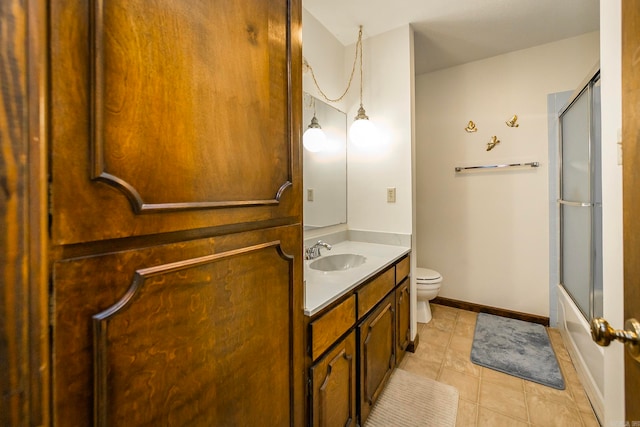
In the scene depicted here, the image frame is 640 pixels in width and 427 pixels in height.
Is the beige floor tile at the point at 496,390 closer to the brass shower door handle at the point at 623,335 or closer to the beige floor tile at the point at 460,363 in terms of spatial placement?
the beige floor tile at the point at 460,363

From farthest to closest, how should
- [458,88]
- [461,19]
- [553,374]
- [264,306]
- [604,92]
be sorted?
[458,88] < [461,19] < [553,374] < [604,92] < [264,306]

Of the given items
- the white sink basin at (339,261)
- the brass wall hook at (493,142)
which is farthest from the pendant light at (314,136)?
the brass wall hook at (493,142)

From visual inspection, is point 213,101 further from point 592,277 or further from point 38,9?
point 592,277

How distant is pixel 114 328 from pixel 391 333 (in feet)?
5.20

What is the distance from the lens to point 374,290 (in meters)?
1.48

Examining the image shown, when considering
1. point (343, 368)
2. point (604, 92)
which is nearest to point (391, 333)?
point (343, 368)

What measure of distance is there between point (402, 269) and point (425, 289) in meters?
0.74

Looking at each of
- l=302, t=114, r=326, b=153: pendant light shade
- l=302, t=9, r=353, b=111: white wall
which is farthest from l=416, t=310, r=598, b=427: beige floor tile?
l=302, t=9, r=353, b=111: white wall

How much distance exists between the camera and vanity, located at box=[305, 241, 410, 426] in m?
1.02

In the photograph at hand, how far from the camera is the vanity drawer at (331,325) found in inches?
39.3

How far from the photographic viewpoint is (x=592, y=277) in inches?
66.8

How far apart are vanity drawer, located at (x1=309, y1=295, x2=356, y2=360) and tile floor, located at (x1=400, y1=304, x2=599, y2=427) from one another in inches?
37.5

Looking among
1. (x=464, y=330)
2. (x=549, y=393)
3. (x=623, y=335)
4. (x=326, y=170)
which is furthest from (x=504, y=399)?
(x=326, y=170)

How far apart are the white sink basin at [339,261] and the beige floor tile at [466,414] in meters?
1.00
